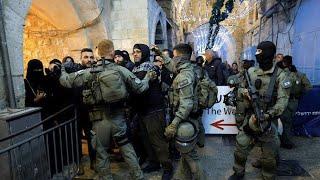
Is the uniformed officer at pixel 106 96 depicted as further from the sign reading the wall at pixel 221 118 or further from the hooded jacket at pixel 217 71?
the hooded jacket at pixel 217 71

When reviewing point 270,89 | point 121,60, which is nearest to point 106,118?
point 121,60

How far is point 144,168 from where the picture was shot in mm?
4633

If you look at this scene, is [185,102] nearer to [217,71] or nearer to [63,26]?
[217,71]

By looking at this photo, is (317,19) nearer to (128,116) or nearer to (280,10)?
(280,10)

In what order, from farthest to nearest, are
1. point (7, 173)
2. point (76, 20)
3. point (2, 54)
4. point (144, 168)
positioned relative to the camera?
point (76, 20) → point (144, 168) → point (2, 54) → point (7, 173)

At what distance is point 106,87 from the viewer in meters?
3.52

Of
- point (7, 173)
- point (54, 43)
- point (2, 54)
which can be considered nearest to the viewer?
point (7, 173)

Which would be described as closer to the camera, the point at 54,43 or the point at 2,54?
the point at 2,54

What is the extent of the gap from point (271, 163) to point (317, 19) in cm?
633

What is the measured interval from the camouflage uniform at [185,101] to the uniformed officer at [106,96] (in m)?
0.45

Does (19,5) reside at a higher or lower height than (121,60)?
higher

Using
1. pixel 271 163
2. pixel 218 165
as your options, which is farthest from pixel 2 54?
pixel 271 163

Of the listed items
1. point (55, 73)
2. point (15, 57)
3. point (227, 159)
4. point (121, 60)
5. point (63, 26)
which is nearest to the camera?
point (55, 73)

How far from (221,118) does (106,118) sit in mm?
3229
